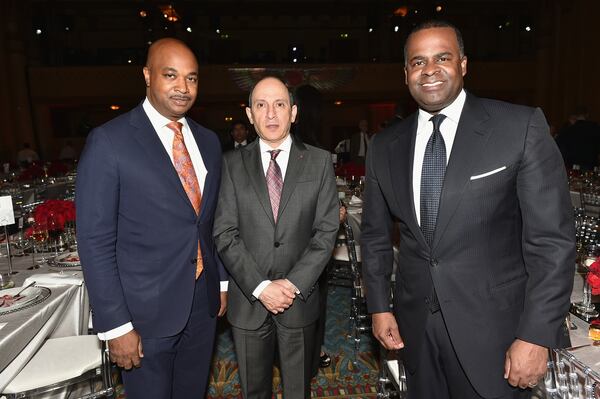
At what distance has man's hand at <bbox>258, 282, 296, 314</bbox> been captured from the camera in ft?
6.73

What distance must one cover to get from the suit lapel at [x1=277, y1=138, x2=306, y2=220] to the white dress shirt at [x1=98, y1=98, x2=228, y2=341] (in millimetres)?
384

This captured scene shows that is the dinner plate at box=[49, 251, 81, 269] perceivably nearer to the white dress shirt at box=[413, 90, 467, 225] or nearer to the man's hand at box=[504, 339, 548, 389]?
the white dress shirt at box=[413, 90, 467, 225]

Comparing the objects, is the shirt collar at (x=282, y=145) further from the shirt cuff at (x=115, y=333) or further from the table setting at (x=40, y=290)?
the table setting at (x=40, y=290)

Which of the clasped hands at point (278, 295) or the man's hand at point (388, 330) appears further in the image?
the clasped hands at point (278, 295)

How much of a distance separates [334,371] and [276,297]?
5.84ft

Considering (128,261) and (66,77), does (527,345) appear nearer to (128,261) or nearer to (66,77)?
(128,261)

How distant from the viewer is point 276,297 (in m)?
2.05

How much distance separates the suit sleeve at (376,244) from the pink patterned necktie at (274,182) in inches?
16.9

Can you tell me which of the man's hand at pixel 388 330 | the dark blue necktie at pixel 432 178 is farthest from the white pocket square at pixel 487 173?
the man's hand at pixel 388 330

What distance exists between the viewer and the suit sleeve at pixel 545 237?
149cm

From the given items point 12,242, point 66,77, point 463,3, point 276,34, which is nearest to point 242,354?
point 12,242

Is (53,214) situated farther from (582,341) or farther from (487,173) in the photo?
(582,341)

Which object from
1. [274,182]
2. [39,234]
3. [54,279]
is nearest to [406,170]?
[274,182]

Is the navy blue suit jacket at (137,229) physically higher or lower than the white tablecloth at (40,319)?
higher
